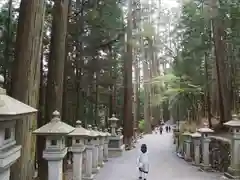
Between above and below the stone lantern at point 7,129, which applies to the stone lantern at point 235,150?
below

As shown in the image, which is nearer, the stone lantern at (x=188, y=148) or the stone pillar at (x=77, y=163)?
the stone pillar at (x=77, y=163)

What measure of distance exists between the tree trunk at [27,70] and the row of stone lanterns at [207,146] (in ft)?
21.1

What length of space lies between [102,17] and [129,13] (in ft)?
22.3

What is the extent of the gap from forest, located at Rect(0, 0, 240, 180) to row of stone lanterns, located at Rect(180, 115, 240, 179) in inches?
107

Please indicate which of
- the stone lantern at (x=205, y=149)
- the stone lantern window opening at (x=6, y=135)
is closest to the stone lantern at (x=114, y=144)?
the stone lantern at (x=205, y=149)

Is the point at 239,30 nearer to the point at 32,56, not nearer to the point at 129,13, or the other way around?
the point at 129,13

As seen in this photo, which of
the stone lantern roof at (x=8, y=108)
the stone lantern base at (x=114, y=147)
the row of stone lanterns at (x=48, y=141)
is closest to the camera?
the stone lantern roof at (x=8, y=108)

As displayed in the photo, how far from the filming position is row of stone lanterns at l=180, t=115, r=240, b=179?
402 inches

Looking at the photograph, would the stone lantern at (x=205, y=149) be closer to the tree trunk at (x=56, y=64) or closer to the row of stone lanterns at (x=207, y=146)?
the row of stone lanterns at (x=207, y=146)

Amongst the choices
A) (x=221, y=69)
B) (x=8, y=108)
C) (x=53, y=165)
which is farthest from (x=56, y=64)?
(x=221, y=69)

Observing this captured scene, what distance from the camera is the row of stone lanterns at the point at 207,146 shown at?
10203 millimetres

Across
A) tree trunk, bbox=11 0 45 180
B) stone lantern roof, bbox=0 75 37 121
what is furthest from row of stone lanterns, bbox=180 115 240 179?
stone lantern roof, bbox=0 75 37 121

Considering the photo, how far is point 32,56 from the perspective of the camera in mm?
6691

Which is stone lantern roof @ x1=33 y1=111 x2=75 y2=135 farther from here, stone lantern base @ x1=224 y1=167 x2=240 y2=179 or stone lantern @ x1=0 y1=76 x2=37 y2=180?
stone lantern base @ x1=224 y1=167 x2=240 y2=179
